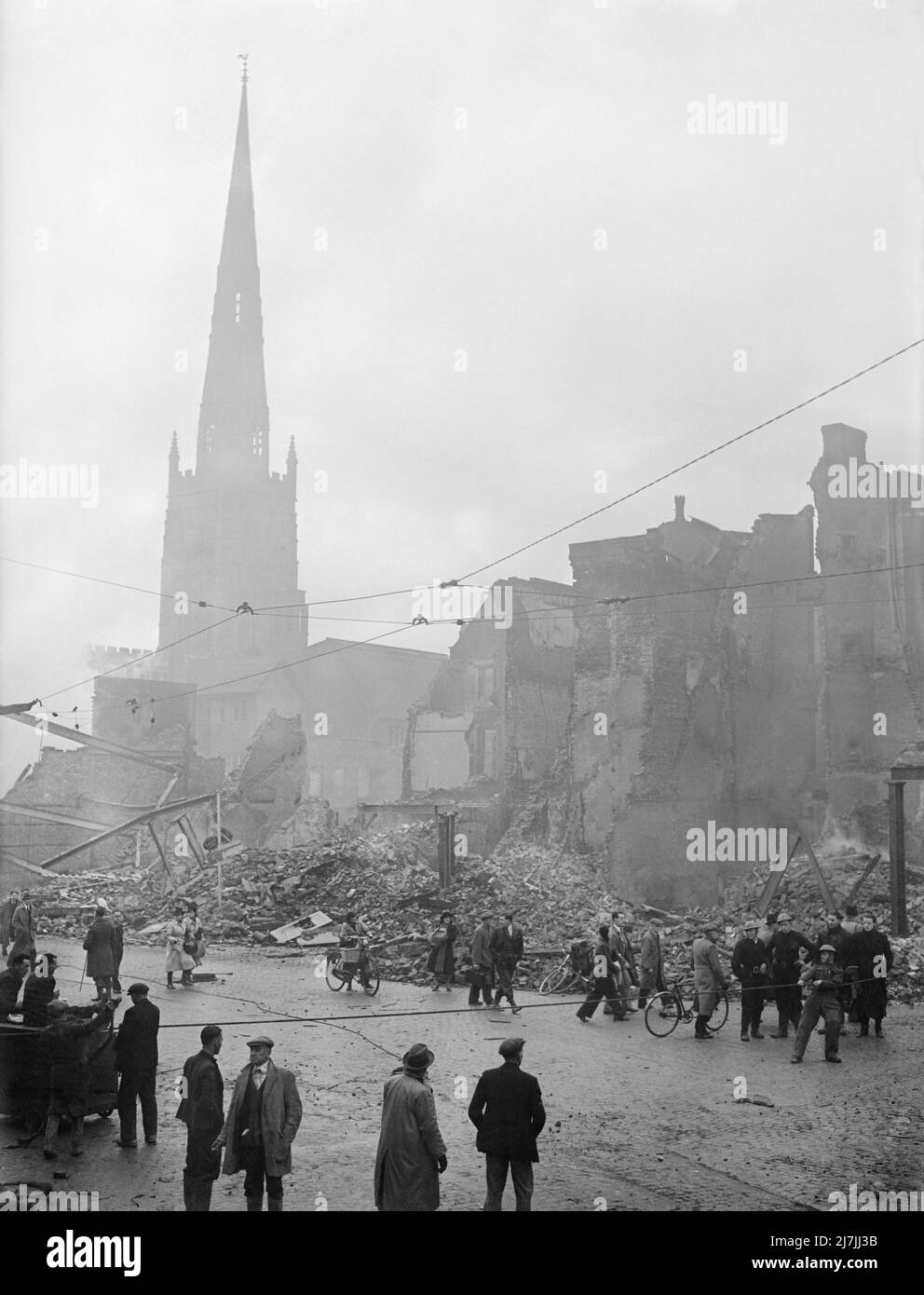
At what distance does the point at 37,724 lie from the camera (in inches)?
1167

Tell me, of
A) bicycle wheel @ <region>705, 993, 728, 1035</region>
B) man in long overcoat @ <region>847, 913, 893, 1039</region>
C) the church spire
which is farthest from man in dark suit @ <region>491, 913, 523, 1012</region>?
the church spire

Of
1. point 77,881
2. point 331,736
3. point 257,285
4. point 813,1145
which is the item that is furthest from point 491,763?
point 257,285

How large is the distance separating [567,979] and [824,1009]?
620 cm

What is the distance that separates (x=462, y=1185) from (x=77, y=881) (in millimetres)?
26956

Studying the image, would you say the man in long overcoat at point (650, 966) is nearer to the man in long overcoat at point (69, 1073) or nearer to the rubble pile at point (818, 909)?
the rubble pile at point (818, 909)

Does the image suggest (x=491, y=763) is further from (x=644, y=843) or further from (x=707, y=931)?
(x=707, y=931)

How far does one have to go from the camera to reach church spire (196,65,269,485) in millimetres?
77688

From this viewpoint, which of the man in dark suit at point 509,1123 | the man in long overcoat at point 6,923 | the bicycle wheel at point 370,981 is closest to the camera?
the man in dark suit at point 509,1123

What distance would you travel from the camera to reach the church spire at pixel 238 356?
255ft

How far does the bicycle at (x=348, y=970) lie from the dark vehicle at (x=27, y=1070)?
850cm

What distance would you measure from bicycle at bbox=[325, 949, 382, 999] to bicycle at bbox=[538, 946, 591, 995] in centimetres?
267

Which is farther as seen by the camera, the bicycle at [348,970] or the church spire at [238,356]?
the church spire at [238,356]

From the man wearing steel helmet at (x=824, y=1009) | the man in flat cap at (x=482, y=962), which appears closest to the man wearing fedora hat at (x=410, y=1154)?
the man wearing steel helmet at (x=824, y=1009)

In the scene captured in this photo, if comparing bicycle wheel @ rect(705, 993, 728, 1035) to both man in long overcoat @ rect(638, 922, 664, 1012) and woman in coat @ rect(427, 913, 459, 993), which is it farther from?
woman in coat @ rect(427, 913, 459, 993)
